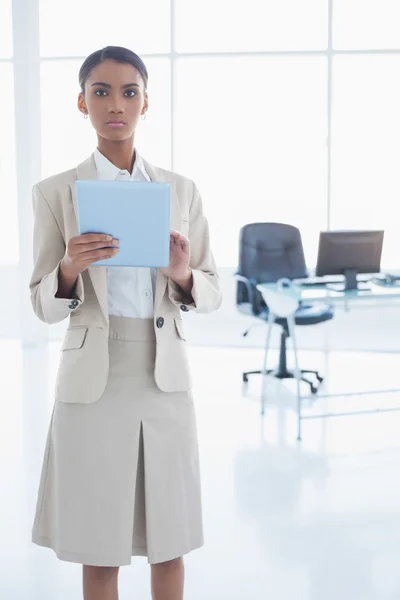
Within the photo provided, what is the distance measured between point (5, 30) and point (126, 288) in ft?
19.7

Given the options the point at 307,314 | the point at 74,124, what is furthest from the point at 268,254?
Answer: the point at 74,124

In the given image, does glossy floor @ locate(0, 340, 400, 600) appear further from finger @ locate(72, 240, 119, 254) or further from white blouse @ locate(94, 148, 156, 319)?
finger @ locate(72, 240, 119, 254)

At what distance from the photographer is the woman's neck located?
1.49m

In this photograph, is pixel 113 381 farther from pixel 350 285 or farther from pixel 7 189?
pixel 7 189

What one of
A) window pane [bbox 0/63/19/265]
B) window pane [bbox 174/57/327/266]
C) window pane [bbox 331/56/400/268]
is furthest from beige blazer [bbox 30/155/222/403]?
window pane [bbox 0/63/19/265]

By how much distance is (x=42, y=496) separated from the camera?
1.54m

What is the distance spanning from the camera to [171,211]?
5.04 feet

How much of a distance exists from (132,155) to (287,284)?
106 inches

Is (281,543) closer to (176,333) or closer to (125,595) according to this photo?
(125,595)

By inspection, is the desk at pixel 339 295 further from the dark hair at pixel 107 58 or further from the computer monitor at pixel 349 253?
the dark hair at pixel 107 58

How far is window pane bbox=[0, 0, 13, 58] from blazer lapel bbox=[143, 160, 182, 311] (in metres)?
5.03

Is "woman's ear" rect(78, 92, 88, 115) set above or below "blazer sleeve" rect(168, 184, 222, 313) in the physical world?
above

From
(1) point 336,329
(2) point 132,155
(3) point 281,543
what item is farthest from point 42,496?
(1) point 336,329

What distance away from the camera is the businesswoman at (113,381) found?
4.75 ft
